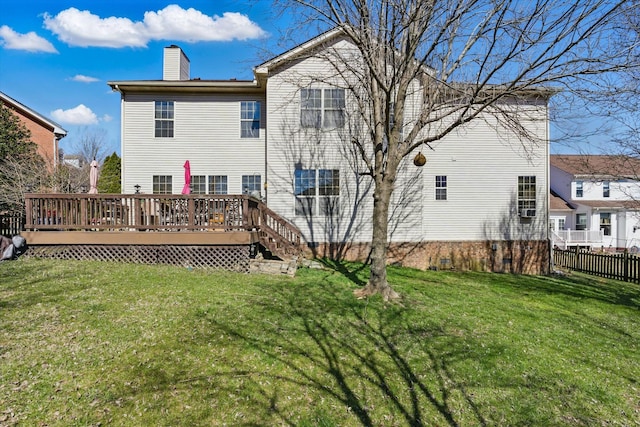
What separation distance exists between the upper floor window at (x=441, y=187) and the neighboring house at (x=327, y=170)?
41mm

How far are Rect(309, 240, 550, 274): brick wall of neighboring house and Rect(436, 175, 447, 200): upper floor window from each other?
69.4 inches

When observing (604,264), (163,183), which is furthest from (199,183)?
(604,264)

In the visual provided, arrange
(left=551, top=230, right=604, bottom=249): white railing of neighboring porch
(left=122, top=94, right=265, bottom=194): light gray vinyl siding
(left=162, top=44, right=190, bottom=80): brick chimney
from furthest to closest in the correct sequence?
1. (left=551, top=230, right=604, bottom=249): white railing of neighboring porch
2. (left=162, top=44, right=190, bottom=80): brick chimney
3. (left=122, top=94, right=265, bottom=194): light gray vinyl siding

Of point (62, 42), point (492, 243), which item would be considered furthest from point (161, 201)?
point (62, 42)

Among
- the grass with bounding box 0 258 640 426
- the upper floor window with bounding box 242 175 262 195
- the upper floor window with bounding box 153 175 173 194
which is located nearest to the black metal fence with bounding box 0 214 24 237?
the upper floor window with bounding box 153 175 173 194

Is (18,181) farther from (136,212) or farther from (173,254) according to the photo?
(173,254)

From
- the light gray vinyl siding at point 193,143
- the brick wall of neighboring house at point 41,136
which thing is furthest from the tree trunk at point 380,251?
the brick wall of neighboring house at point 41,136

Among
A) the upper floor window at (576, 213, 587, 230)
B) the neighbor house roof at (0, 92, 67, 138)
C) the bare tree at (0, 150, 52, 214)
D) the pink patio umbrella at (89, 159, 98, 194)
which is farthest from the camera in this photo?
the upper floor window at (576, 213, 587, 230)

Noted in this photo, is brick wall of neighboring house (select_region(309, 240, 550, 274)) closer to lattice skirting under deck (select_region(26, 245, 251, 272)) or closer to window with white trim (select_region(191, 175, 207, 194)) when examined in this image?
lattice skirting under deck (select_region(26, 245, 251, 272))

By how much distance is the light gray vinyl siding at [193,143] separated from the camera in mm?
13719

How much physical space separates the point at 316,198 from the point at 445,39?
705cm

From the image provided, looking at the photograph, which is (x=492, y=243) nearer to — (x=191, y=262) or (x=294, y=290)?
(x=294, y=290)

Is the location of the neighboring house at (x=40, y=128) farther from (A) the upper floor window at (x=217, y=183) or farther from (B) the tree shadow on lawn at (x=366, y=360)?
(B) the tree shadow on lawn at (x=366, y=360)

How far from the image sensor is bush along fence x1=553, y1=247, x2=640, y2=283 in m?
14.0
